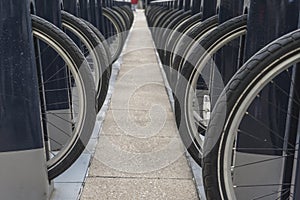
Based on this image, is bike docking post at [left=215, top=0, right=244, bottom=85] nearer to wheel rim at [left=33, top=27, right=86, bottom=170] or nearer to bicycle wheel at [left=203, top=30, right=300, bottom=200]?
bicycle wheel at [left=203, top=30, right=300, bottom=200]

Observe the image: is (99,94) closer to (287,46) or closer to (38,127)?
(38,127)

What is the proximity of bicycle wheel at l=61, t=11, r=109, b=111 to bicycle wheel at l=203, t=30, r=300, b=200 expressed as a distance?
1.29 meters

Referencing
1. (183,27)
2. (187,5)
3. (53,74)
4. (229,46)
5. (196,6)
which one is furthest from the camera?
(187,5)

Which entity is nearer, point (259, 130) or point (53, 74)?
point (259, 130)

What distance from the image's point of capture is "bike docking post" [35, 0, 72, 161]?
8.31 feet

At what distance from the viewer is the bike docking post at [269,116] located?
5.73 ft

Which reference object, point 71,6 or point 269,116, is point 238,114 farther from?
point 71,6

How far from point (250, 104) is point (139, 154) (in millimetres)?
1470

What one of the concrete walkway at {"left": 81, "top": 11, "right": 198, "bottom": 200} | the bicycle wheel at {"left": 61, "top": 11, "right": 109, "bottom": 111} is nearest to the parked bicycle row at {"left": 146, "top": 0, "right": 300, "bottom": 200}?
the concrete walkway at {"left": 81, "top": 11, "right": 198, "bottom": 200}

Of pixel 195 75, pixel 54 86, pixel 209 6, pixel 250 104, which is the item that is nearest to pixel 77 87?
pixel 195 75

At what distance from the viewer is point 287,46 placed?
1.33 meters

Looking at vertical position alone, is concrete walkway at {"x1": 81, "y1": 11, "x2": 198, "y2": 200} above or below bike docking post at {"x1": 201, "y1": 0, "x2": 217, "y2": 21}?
below

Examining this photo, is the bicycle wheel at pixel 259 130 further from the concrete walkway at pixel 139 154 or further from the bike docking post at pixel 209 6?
the bike docking post at pixel 209 6

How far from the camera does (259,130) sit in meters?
1.93
